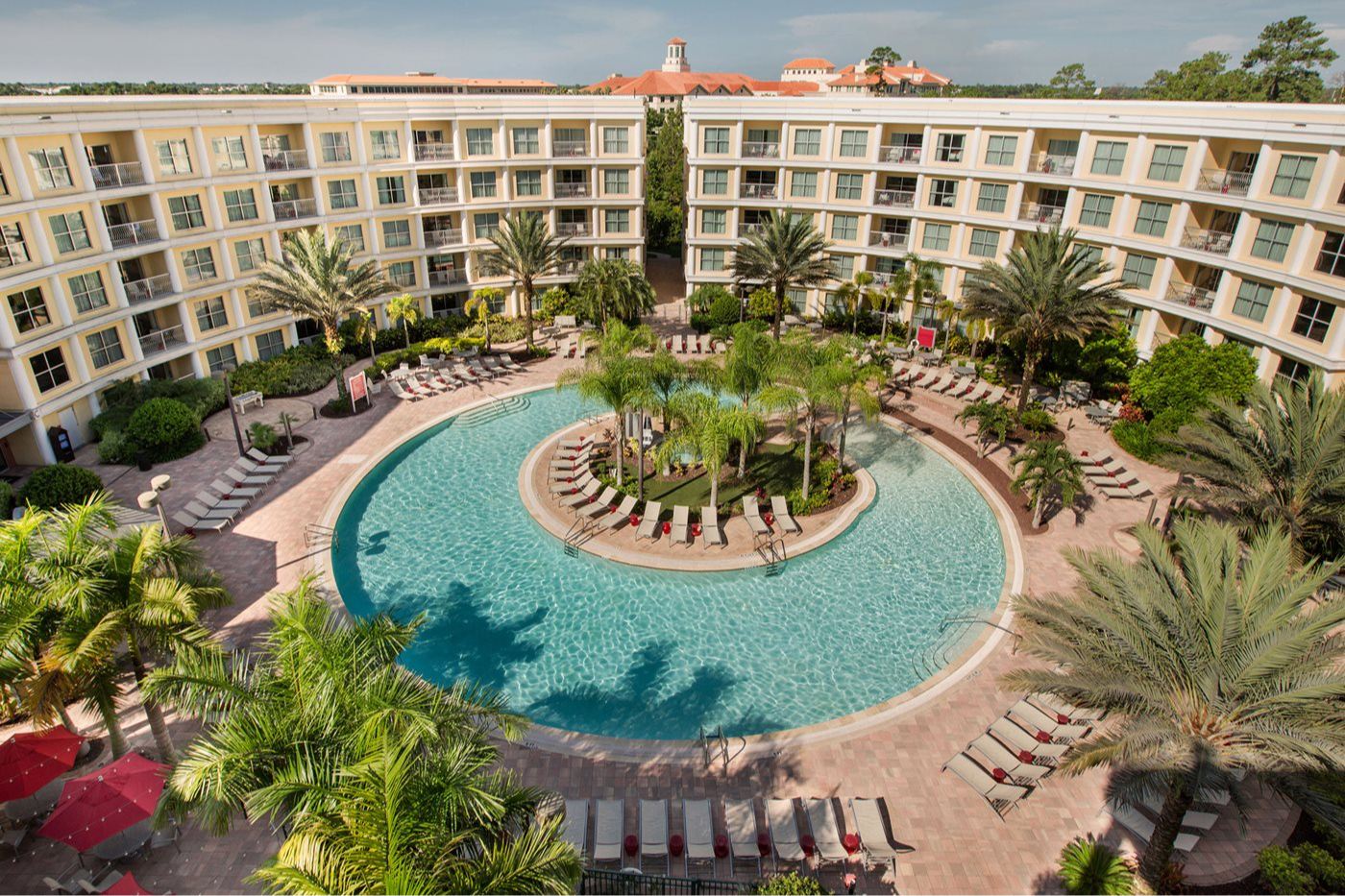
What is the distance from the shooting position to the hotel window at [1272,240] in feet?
93.3

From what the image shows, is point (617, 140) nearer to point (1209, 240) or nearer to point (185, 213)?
point (185, 213)

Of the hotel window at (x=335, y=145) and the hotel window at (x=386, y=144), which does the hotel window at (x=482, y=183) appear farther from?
the hotel window at (x=335, y=145)

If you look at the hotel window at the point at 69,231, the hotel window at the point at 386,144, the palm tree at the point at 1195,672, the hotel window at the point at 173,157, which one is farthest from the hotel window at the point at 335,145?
the palm tree at the point at 1195,672

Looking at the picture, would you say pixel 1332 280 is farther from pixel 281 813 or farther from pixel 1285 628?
pixel 281 813

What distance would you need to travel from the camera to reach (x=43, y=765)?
43.8ft

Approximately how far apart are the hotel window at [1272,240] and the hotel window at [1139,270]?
411cm

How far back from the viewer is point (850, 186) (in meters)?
41.9

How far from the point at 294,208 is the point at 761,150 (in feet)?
81.6

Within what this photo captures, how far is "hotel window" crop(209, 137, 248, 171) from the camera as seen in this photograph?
3353 cm

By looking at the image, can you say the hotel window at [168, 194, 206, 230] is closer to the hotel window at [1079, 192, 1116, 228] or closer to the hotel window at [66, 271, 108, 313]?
the hotel window at [66, 271, 108, 313]

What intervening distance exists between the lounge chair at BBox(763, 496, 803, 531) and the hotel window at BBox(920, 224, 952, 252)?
75.0 feet

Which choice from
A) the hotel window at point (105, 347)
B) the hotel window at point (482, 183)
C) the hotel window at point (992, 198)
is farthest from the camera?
the hotel window at point (482, 183)

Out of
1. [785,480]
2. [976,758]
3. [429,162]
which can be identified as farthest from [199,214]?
[976,758]

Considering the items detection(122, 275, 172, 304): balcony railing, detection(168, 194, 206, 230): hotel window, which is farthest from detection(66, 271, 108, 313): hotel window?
detection(168, 194, 206, 230): hotel window
